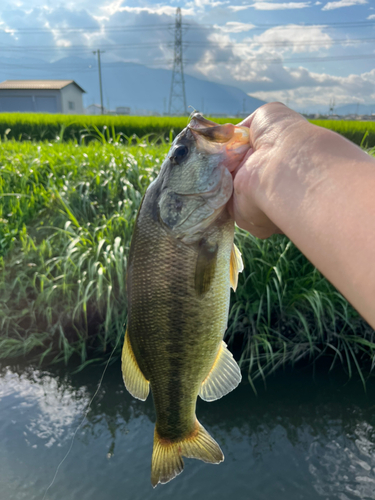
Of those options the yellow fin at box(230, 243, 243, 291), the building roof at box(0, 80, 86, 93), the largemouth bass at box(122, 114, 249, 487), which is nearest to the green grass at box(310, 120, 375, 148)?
the yellow fin at box(230, 243, 243, 291)

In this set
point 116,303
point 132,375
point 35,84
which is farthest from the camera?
point 35,84

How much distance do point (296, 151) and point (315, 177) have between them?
12 centimetres

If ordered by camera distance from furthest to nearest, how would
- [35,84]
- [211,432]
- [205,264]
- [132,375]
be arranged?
[35,84]
[211,432]
[132,375]
[205,264]

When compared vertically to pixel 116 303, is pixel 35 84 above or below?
below

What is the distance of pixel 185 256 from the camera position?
1.28m

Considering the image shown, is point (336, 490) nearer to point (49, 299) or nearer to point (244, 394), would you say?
point (244, 394)

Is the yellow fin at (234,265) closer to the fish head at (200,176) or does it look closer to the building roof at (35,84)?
the fish head at (200,176)

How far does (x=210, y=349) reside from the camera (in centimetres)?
140

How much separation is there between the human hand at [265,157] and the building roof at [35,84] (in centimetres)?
6120

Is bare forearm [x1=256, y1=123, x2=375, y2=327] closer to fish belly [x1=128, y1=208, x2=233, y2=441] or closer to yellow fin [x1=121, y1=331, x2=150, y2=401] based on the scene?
fish belly [x1=128, y1=208, x2=233, y2=441]

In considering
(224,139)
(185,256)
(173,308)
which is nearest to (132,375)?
(173,308)

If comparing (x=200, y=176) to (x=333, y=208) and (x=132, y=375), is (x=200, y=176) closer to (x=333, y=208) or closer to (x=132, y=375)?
(x=333, y=208)

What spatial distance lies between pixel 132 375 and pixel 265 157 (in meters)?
0.91

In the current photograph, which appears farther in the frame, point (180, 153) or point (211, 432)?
point (211, 432)
